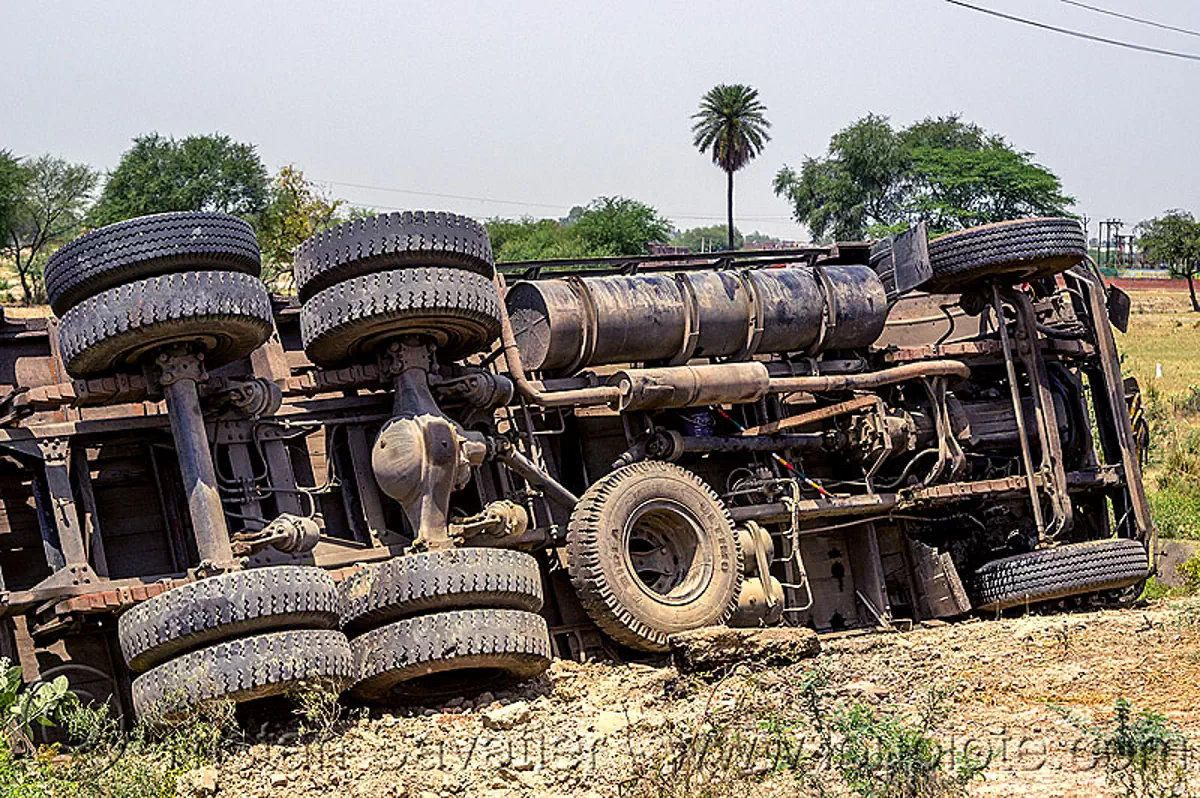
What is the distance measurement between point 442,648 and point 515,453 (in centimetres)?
185

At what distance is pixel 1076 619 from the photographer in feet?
32.4

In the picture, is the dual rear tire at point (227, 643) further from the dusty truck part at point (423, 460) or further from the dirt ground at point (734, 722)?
the dusty truck part at point (423, 460)

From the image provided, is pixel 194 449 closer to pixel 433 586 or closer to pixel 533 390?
pixel 433 586

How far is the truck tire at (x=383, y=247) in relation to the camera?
8188 mm

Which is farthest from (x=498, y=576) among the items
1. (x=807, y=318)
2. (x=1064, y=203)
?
(x=1064, y=203)

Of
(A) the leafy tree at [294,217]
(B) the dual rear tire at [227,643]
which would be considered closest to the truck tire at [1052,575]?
(B) the dual rear tire at [227,643]

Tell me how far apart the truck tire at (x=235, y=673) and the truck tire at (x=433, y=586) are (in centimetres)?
54

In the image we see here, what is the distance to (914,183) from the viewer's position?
61344 mm

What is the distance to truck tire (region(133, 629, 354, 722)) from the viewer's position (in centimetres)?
678

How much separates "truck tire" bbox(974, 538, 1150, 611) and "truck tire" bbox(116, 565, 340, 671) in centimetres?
511

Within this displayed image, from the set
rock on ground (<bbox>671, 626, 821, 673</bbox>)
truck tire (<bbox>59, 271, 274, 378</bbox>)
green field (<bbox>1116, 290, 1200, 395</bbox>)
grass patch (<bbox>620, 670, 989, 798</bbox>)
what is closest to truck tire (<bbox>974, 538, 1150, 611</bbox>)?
rock on ground (<bbox>671, 626, 821, 673</bbox>)

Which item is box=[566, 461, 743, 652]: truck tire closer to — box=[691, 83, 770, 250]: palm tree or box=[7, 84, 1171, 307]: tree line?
box=[7, 84, 1171, 307]: tree line

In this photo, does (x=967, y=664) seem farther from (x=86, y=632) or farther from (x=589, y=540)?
(x=86, y=632)

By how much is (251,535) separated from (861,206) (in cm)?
5639
